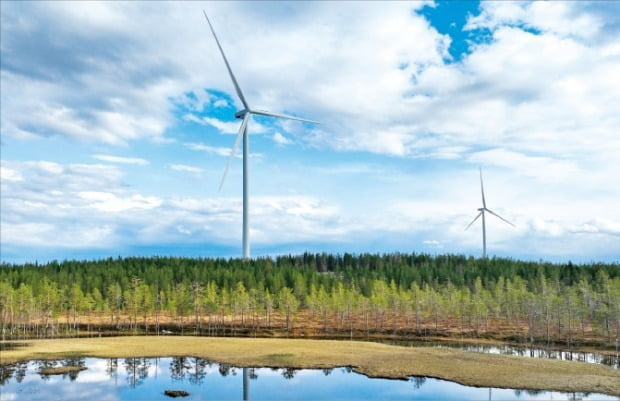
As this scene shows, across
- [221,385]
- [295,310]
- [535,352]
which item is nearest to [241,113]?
[295,310]

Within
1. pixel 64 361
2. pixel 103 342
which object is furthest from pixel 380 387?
pixel 103 342

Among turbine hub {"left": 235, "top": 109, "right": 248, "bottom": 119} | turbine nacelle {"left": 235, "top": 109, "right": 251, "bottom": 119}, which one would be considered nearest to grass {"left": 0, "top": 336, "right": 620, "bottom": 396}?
turbine nacelle {"left": 235, "top": 109, "right": 251, "bottom": 119}

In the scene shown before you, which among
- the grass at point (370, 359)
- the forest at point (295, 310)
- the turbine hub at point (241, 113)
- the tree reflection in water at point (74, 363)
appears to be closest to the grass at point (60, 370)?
the tree reflection in water at point (74, 363)

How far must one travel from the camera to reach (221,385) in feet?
195

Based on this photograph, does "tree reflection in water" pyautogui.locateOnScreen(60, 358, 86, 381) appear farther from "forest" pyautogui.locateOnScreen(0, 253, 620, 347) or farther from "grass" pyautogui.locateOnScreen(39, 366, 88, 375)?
"forest" pyautogui.locateOnScreen(0, 253, 620, 347)

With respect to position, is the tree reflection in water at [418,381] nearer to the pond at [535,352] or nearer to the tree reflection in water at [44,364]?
the pond at [535,352]

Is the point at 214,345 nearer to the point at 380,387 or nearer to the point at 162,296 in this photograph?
the point at 380,387

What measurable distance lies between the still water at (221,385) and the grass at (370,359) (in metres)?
2.47

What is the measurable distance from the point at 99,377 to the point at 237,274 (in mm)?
120669

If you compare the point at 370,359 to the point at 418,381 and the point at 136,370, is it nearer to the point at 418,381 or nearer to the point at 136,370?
the point at 418,381

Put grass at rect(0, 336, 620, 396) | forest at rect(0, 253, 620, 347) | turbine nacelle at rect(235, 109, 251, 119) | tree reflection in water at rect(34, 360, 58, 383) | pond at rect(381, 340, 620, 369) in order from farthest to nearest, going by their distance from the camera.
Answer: turbine nacelle at rect(235, 109, 251, 119) → forest at rect(0, 253, 620, 347) → pond at rect(381, 340, 620, 369) → tree reflection in water at rect(34, 360, 58, 383) → grass at rect(0, 336, 620, 396)

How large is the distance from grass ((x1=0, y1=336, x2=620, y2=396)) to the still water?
247 centimetres

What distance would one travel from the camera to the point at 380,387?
59500 mm

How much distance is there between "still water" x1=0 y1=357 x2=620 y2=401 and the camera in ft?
179
